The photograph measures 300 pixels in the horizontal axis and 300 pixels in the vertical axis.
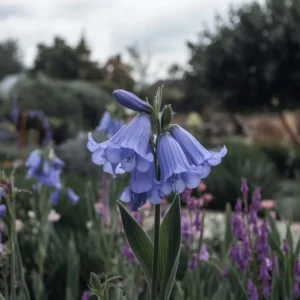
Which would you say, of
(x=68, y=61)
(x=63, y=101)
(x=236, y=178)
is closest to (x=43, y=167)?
(x=236, y=178)

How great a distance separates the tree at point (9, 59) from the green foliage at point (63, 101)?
105 ft

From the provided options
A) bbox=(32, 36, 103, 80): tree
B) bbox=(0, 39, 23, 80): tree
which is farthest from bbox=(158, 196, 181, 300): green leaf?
bbox=(0, 39, 23, 80): tree

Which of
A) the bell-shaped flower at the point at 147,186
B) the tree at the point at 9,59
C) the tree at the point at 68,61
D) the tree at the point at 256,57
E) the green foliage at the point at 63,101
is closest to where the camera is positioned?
the bell-shaped flower at the point at 147,186

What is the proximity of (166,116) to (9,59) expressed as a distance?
50140mm

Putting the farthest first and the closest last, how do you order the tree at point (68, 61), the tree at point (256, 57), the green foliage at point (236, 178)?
the tree at point (68, 61) < the tree at point (256, 57) < the green foliage at point (236, 178)

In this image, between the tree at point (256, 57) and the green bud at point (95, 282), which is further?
the tree at point (256, 57)

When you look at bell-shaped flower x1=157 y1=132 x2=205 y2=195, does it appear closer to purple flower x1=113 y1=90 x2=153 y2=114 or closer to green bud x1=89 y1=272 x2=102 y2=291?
purple flower x1=113 y1=90 x2=153 y2=114

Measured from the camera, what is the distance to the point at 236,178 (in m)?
7.16

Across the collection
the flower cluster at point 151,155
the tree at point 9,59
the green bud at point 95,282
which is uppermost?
the tree at point 9,59

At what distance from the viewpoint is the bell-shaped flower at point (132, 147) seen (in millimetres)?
1057

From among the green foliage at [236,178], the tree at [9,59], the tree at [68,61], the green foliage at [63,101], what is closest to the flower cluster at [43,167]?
the green foliage at [236,178]

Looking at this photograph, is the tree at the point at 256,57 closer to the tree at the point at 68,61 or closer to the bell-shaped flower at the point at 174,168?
the bell-shaped flower at the point at 174,168

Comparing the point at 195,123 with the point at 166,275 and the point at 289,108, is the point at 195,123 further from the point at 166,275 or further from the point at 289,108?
the point at 166,275

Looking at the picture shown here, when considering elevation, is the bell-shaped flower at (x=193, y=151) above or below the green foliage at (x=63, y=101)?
below
